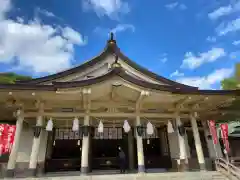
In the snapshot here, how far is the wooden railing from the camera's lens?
850 cm

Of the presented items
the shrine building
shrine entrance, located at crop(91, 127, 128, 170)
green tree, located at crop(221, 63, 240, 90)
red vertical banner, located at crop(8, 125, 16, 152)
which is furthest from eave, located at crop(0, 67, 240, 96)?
green tree, located at crop(221, 63, 240, 90)

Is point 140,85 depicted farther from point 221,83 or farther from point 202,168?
point 221,83

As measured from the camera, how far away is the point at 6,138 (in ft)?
29.8

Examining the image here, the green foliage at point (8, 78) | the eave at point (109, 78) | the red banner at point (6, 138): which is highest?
the green foliage at point (8, 78)

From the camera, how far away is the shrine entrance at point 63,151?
11008mm

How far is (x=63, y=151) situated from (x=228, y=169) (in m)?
9.57

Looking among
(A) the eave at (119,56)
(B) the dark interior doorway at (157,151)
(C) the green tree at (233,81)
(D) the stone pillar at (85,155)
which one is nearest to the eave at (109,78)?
(D) the stone pillar at (85,155)

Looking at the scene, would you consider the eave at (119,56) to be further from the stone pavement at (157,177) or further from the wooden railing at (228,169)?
the stone pavement at (157,177)

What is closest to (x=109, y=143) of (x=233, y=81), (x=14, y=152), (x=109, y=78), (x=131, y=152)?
(x=131, y=152)

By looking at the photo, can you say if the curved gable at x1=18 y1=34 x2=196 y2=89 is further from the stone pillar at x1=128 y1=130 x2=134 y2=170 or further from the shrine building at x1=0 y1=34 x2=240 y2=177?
the stone pillar at x1=128 y1=130 x2=134 y2=170

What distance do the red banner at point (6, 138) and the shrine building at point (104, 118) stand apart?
461 mm

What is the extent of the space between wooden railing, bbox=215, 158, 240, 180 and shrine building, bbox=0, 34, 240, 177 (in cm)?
98

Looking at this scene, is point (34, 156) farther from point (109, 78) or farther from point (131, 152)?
point (131, 152)

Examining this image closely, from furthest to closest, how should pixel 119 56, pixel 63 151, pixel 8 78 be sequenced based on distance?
pixel 8 78 → pixel 119 56 → pixel 63 151
